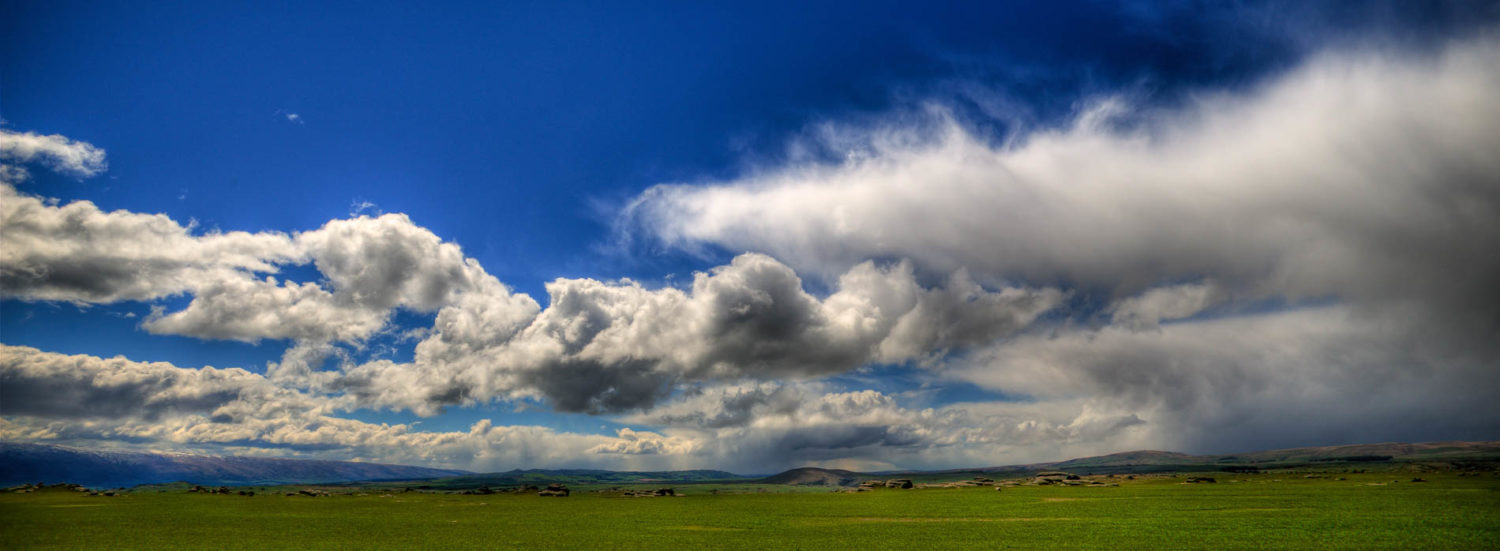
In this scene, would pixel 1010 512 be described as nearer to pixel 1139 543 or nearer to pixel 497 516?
pixel 1139 543

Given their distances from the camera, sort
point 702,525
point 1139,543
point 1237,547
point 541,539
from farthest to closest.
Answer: point 702,525, point 541,539, point 1139,543, point 1237,547

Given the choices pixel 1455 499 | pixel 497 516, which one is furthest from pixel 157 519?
pixel 1455 499

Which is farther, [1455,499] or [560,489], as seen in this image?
[560,489]

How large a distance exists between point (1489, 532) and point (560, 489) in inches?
6794

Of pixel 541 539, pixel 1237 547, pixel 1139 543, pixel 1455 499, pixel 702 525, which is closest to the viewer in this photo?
pixel 1237 547

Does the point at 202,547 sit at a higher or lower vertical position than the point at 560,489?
higher

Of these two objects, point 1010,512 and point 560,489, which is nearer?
point 1010,512

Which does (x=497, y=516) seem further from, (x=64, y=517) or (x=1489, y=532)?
(x=1489, y=532)

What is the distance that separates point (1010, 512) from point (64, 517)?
394 ft

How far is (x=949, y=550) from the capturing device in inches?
1873

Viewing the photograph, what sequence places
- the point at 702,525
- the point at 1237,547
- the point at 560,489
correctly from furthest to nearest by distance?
the point at 560,489 < the point at 702,525 < the point at 1237,547

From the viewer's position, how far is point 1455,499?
275ft

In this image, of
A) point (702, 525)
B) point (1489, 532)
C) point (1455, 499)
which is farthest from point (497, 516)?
point (1455, 499)

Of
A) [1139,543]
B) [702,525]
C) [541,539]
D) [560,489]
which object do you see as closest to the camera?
[1139,543]
